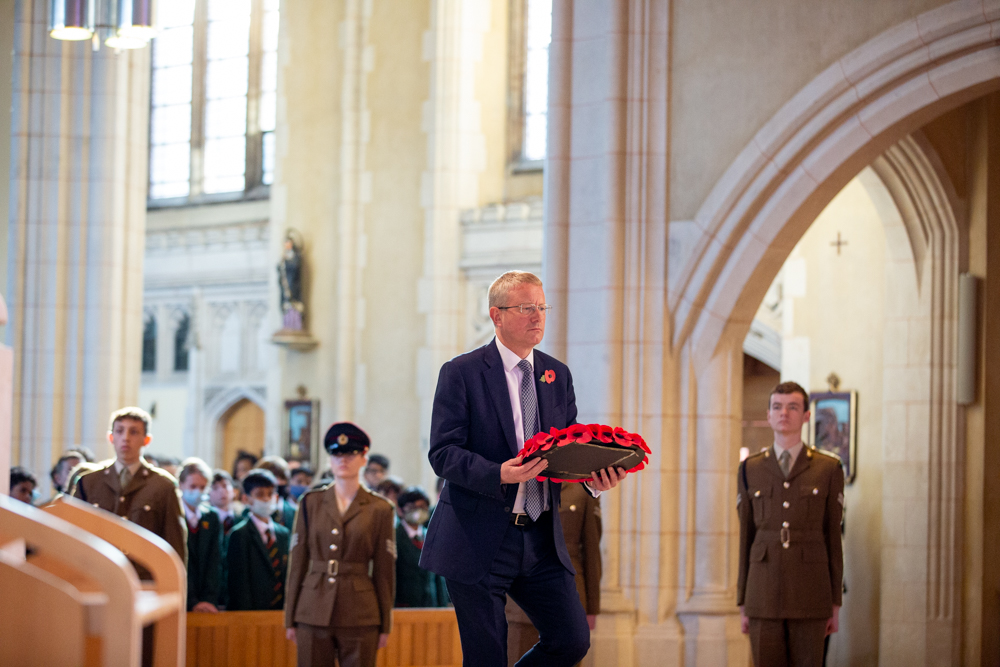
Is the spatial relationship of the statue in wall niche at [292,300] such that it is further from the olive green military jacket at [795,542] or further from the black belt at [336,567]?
the olive green military jacket at [795,542]

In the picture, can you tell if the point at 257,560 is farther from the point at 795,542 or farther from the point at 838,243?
the point at 838,243

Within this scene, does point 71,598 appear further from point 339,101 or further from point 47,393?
point 339,101

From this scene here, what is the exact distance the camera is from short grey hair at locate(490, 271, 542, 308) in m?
3.64

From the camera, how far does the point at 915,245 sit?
7832mm

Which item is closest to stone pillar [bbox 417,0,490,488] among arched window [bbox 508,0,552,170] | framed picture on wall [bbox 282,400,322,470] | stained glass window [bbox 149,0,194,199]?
arched window [bbox 508,0,552,170]

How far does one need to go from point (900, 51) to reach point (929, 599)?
334 centimetres

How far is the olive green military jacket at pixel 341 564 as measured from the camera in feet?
18.0

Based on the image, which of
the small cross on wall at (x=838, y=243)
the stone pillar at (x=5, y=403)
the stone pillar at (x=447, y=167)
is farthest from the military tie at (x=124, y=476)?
the stone pillar at (x=447, y=167)

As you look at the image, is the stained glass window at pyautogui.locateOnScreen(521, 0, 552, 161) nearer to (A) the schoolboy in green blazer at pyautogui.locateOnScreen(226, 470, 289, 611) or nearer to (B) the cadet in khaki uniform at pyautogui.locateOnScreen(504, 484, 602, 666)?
(A) the schoolboy in green blazer at pyautogui.locateOnScreen(226, 470, 289, 611)

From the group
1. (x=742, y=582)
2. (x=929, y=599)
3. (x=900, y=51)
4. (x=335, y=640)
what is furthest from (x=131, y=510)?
(x=929, y=599)

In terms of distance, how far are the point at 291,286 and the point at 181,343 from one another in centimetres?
374

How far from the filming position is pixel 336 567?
5.53 meters

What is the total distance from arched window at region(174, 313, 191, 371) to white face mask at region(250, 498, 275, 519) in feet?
37.2

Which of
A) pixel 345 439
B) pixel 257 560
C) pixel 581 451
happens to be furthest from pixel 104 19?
pixel 581 451
